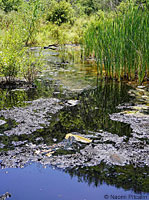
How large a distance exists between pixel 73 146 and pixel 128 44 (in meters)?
2.87

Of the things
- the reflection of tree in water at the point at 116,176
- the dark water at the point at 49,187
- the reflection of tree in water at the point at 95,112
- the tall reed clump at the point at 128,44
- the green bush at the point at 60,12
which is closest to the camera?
the dark water at the point at 49,187

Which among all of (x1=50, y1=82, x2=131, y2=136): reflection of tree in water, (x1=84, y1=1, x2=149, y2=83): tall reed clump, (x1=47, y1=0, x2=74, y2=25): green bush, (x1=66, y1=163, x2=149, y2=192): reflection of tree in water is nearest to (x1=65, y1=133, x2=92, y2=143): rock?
(x1=50, y1=82, x2=131, y2=136): reflection of tree in water

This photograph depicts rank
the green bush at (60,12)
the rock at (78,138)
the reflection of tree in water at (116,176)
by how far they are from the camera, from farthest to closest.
A: the green bush at (60,12) → the rock at (78,138) → the reflection of tree in water at (116,176)

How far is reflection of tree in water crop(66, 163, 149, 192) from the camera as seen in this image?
5.77ft

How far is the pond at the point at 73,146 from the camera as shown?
1741mm

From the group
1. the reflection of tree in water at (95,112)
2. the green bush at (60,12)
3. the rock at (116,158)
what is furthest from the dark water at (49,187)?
the green bush at (60,12)

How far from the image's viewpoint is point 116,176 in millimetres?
1868

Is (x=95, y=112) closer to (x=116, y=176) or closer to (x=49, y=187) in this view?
(x=116, y=176)

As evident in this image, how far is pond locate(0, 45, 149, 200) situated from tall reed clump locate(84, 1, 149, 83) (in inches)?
29.8

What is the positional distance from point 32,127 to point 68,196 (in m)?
1.29

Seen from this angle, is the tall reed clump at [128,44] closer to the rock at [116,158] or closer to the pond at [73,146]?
the pond at [73,146]

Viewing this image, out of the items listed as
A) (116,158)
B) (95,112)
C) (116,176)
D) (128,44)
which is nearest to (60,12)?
(128,44)

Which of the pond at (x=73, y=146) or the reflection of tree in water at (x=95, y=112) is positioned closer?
the pond at (x=73, y=146)

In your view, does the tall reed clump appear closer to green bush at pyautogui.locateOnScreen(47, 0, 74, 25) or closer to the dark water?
the dark water
